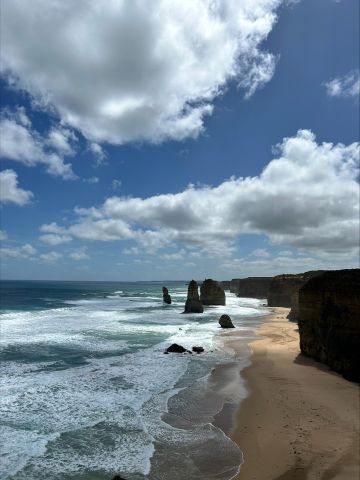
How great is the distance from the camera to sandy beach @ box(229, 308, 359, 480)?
10835 millimetres

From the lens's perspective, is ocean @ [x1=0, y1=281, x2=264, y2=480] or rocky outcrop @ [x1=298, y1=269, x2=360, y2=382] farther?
rocky outcrop @ [x1=298, y1=269, x2=360, y2=382]

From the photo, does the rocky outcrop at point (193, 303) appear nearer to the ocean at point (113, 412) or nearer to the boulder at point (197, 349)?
the ocean at point (113, 412)

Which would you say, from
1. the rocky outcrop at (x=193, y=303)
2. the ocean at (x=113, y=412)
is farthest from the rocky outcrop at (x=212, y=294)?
the ocean at (x=113, y=412)

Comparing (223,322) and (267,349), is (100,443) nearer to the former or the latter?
(267,349)

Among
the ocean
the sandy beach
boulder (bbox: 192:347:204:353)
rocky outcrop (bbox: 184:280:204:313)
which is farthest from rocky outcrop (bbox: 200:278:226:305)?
the sandy beach

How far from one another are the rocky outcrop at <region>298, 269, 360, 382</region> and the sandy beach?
835 millimetres

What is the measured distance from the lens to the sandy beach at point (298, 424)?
10835 millimetres

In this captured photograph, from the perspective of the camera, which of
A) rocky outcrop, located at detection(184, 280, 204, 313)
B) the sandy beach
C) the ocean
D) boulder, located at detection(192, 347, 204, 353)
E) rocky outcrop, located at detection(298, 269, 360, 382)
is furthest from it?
rocky outcrop, located at detection(184, 280, 204, 313)

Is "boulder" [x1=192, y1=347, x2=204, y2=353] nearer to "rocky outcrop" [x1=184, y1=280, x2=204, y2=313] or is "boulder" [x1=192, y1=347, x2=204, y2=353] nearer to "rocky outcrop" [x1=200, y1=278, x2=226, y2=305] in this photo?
"rocky outcrop" [x1=184, y1=280, x2=204, y2=313]

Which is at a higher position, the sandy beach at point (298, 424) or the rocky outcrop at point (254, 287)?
the rocky outcrop at point (254, 287)

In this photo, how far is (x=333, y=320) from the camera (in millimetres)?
21047

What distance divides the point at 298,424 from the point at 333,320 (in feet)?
28.0

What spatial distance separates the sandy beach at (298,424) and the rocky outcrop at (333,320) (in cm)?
83

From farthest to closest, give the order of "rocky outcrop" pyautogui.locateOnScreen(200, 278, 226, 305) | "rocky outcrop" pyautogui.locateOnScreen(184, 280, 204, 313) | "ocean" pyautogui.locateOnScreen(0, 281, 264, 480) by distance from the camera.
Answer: "rocky outcrop" pyautogui.locateOnScreen(200, 278, 226, 305) → "rocky outcrop" pyautogui.locateOnScreen(184, 280, 204, 313) → "ocean" pyautogui.locateOnScreen(0, 281, 264, 480)
